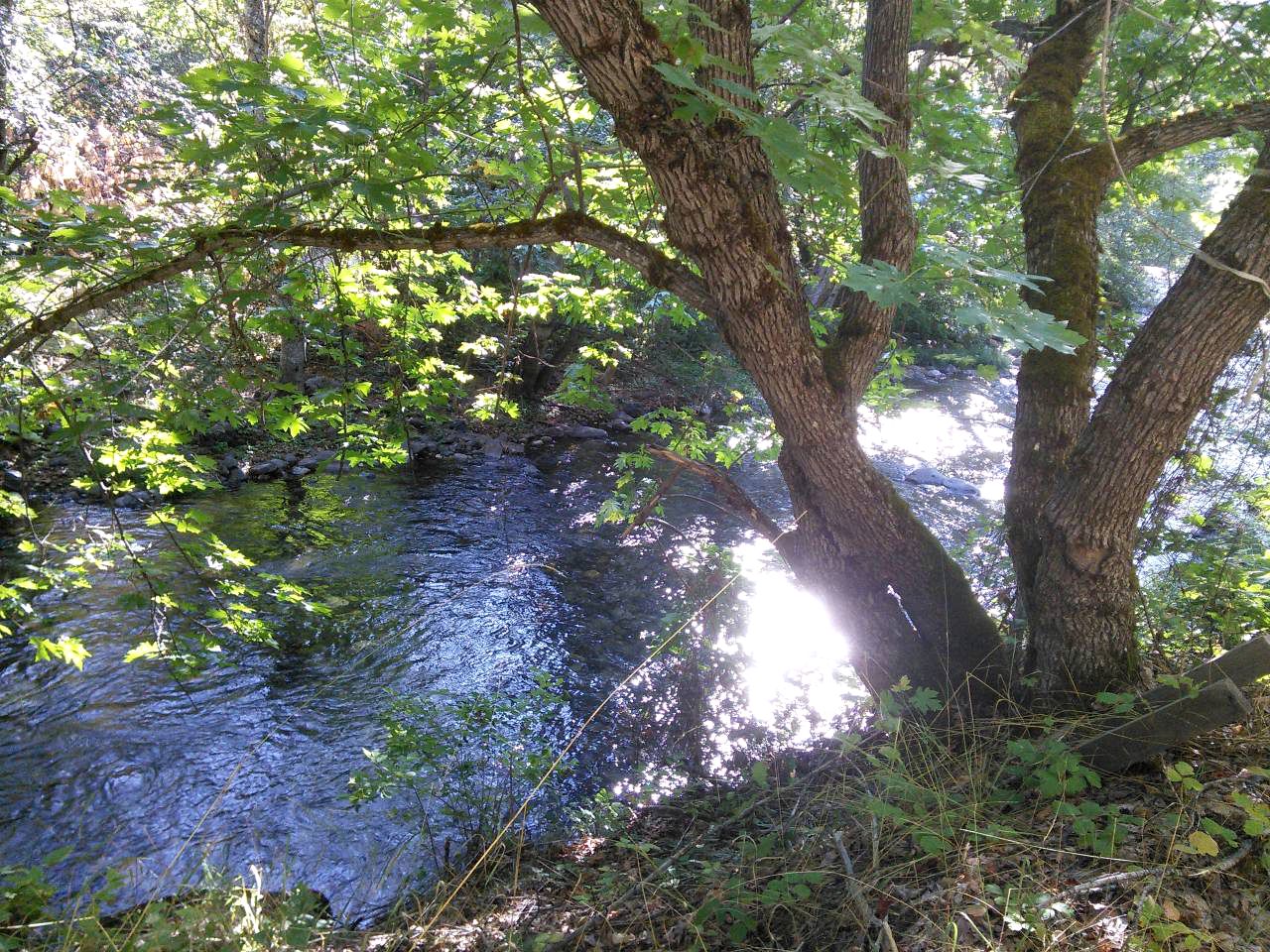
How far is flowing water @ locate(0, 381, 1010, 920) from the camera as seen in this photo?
12.2 feet

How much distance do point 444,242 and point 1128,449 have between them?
2860mm

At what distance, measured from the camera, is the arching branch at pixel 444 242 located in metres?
2.67

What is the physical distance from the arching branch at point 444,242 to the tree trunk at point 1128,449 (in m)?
1.65

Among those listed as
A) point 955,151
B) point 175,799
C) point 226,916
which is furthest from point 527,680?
point 955,151

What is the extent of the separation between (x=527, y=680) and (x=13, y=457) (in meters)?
6.27

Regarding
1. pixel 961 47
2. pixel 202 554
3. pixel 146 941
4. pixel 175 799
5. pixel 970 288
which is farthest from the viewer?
pixel 961 47

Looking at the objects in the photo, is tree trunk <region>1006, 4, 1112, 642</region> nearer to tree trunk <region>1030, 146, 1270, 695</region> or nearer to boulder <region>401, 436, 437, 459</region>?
tree trunk <region>1030, 146, 1270, 695</region>

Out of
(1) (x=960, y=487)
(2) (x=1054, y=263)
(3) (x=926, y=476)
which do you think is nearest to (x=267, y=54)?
(2) (x=1054, y=263)

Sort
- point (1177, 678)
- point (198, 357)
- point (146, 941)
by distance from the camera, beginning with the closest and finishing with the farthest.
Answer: point (146, 941) → point (1177, 678) → point (198, 357)

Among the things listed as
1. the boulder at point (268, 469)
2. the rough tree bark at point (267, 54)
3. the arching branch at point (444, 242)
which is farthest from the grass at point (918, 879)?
the boulder at point (268, 469)

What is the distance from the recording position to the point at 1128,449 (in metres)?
2.85

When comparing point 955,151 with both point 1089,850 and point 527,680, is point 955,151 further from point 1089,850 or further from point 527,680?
point 527,680

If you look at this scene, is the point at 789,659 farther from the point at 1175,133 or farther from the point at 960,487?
the point at 960,487

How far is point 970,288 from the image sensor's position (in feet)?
6.04
